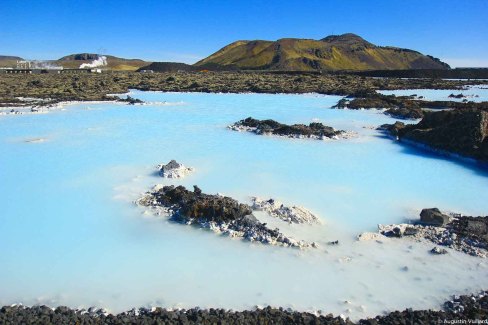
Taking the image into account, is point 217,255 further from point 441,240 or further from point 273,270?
point 441,240

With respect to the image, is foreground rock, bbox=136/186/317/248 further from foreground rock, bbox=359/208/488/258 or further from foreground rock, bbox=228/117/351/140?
foreground rock, bbox=228/117/351/140

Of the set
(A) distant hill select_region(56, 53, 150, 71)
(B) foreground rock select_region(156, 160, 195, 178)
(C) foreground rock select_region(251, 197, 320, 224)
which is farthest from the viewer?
(A) distant hill select_region(56, 53, 150, 71)

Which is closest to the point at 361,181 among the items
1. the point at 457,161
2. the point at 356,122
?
the point at 457,161

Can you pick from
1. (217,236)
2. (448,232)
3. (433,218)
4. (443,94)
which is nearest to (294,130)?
(433,218)

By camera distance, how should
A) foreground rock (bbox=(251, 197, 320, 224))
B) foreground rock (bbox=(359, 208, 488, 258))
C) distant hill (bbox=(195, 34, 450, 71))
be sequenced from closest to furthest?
1. foreground rock (bbox=(359, 208, 488, 258))
2. foreground rock (bbox=(251, 197, 320, 224))
3. distant hill (bbox=(195, 34, 450, 71))

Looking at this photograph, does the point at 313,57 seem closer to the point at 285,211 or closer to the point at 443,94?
the point at 443,94

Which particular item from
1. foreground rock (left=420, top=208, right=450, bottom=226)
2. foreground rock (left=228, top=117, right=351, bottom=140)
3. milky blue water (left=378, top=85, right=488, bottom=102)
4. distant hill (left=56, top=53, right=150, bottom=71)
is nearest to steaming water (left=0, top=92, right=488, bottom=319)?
foreground rock (left=420, top=208, right=450, bottom=226)
